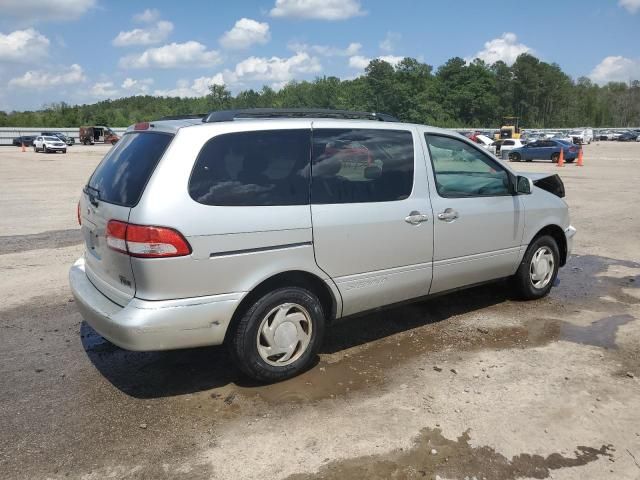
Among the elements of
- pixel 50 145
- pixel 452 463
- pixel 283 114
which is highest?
pixel 50 145

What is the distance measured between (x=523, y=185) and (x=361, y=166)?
A: 1906mm

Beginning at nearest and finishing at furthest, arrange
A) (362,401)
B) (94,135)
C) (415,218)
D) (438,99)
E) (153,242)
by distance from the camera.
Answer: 1. (153,242)
2. (362,401)
3. (415,218)
4. (94,135)
5. (438,99)

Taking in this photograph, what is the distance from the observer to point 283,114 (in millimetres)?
4113

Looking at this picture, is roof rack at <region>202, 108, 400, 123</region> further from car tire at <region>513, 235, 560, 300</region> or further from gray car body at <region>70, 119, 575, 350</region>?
car tire at <region>513, 235, 560, 300</region>

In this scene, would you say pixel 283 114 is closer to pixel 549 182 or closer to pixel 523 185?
pixel 523 185

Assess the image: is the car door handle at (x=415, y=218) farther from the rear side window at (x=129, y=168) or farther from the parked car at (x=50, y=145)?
the parked car at (x=50, y=145)

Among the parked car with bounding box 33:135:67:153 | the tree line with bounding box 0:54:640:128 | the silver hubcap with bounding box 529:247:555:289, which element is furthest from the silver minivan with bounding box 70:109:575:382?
the tree line with bounding box 0:54:640:128

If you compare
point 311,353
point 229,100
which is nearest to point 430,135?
point 311,353

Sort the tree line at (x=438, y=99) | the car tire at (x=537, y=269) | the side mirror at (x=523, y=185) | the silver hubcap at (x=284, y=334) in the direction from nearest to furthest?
the silver hubcap at (x=284, y=334) → the side mirror at (x=523, y=185) → the car tire at (x=537, y=269) → the tree line at (x=438, y=99)

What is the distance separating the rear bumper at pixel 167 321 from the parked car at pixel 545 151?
32751 millimetres

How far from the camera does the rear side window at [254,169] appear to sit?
345 centimetres

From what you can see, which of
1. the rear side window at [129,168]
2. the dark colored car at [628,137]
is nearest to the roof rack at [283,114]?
the rear side window at [129,168]

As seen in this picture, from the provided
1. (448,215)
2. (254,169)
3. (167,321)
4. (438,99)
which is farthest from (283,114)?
(438,99)

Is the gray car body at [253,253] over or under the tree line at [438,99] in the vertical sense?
under
